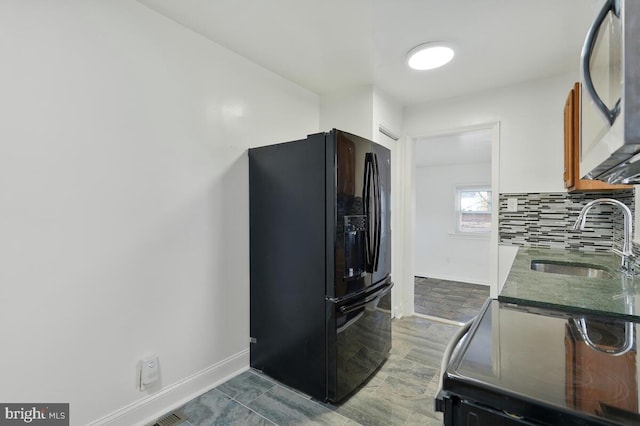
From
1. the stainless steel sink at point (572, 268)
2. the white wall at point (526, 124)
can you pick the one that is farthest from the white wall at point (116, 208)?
the white wall at point (526, 124)

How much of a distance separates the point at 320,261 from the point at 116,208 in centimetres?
118

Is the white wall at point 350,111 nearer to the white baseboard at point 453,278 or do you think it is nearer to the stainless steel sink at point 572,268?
the stainless steel sink at point 572,268

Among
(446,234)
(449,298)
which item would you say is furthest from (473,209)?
(449,298)

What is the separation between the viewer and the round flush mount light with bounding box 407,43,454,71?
2.09 m

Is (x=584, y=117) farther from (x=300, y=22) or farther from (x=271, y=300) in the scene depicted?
(x=271, y=300)

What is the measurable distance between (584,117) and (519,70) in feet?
6.71

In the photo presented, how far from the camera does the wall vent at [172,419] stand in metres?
1.67

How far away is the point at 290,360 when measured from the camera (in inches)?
79.2

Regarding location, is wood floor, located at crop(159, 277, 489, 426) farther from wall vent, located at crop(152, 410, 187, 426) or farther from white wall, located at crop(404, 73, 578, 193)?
white wall, located at crop(404, 73, 578, 193)

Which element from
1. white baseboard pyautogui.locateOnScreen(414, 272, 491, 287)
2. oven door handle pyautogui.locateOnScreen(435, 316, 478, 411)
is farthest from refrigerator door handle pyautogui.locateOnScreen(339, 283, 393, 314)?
white baseboard pyautogui.locateOnScreen(414, 272, 491, 287)

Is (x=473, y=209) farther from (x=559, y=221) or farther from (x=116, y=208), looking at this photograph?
(x=116, y=208)

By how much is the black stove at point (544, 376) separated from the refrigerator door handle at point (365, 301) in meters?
1.06

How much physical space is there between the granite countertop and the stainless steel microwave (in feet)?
1.71

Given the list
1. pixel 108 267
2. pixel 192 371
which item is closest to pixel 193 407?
pixel 192 371
